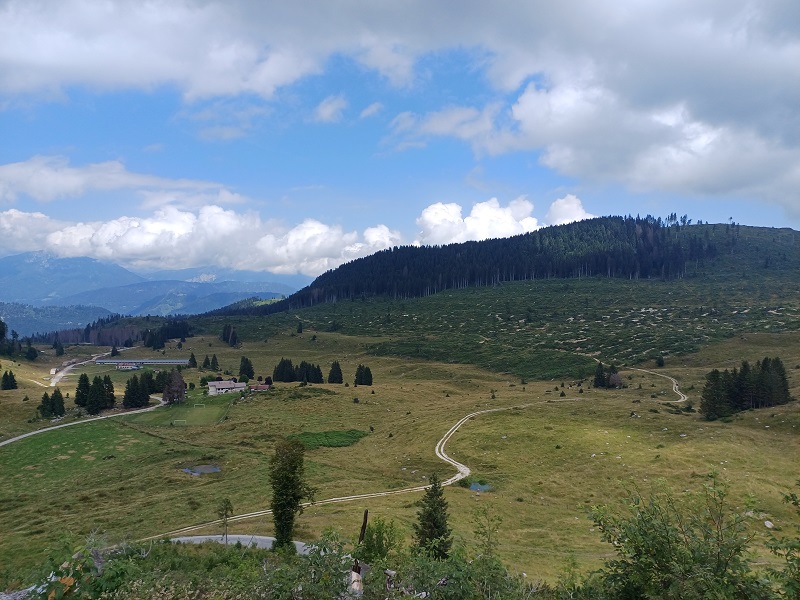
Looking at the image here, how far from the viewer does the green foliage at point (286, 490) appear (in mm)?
31516

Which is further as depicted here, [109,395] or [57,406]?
[109,395]

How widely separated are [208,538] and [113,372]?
146m

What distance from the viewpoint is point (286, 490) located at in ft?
105

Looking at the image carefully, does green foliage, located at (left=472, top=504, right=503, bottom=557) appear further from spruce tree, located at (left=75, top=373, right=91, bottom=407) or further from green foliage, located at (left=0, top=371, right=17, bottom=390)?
green foliage, located at (left=0, top=371, right=17, bottom=390)

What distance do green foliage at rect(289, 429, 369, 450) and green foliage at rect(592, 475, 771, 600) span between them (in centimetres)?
6123

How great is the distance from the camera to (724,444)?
52.2 metres

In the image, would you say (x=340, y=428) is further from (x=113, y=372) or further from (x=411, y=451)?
(x=113, y=372)

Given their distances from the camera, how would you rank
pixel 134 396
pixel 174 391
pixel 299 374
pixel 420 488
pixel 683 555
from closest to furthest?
1. pixel 683 555
2. pixel 420 488
3. pixel 174 391
4. pixel 134 396
5. pixel 299 374

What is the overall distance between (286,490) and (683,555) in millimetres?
27614

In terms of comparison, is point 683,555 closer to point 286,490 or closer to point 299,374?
point 286,490

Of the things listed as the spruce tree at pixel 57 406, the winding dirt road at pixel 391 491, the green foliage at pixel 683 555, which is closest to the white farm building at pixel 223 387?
the winding dirt road at pixel 391 491

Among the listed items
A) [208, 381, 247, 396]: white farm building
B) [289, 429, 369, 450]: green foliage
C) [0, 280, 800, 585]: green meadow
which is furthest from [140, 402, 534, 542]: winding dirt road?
[208, 381, 247, 396]: white farm building

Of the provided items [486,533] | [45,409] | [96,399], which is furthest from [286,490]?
[45,409]

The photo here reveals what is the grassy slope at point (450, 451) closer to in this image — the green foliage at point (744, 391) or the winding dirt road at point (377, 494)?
the winding dirt road at point (377, 494)
